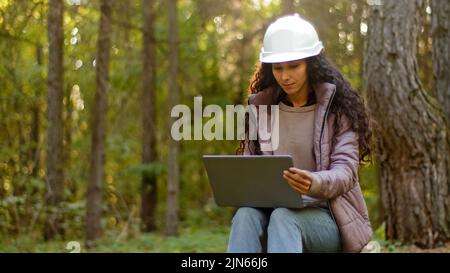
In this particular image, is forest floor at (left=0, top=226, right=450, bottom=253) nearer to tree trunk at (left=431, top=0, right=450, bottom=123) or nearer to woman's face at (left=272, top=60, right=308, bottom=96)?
tree trunk at (left=431, top=0, right=450, bottom=123)

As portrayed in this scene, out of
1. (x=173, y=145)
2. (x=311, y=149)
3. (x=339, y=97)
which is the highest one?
(x=339, y=97)

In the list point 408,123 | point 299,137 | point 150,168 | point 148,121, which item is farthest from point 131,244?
point 299,137

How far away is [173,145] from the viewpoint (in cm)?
1227

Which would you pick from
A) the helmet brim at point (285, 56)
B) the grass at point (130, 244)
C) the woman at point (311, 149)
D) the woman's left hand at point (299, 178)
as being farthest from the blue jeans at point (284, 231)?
the grass at point (130, 244)

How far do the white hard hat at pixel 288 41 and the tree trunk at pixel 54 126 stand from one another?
21.7ft

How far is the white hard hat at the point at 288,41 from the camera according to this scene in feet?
12.4

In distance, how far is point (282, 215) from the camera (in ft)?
11.6

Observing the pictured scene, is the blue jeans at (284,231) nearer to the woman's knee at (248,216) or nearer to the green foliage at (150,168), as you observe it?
the woman's knee at (248,216)

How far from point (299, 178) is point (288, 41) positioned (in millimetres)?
758

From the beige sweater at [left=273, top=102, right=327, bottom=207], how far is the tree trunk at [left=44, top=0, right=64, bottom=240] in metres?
6.65

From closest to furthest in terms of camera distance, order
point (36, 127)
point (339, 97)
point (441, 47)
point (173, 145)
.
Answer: point (339, 97) < point (441, 47) < point (173, 145) < point (36, 127)

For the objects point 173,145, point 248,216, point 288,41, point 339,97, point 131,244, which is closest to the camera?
point 248,216

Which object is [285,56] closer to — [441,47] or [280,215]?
[280,215]
